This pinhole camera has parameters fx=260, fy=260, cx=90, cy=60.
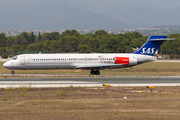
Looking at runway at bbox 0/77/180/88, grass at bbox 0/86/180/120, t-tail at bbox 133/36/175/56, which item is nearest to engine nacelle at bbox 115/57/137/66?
t-tail at bbox 133/36/175/56

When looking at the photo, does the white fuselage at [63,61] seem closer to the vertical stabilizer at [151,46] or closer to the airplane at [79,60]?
the airplane at [79,60]

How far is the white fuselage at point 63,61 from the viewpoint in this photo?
41156mm

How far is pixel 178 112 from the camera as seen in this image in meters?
16.3

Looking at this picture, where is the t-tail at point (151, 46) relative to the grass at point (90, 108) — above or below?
above

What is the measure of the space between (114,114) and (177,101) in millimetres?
6876

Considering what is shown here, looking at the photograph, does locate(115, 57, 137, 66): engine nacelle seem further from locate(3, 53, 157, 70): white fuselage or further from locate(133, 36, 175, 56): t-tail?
locate(133, 36, 175, 56): t-tail

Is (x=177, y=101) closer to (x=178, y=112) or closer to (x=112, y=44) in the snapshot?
(x=178, y=112)

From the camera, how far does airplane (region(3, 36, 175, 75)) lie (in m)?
41.2

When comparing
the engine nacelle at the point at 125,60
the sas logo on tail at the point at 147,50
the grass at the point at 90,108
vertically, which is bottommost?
the grass at the point at 90,108

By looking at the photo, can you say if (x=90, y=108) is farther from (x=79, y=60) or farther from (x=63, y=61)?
(x=79, y=60)

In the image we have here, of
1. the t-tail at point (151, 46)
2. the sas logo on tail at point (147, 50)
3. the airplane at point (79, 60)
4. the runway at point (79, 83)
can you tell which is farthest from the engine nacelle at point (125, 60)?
the runway at point (79, 83)

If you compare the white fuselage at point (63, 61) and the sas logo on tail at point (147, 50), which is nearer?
the white fuselage at point (63, 61)

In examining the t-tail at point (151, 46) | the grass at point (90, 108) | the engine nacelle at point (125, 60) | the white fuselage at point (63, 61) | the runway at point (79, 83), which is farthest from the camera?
the t-tail at point (151, 46)

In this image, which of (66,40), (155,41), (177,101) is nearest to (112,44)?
(66,40)
